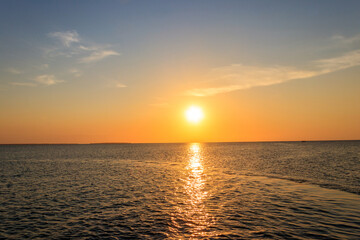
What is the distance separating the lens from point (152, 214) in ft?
75.4

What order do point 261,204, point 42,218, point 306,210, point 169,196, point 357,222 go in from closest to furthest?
point 357,222, point 42,218, point 306,210, point 261,204, point 169,196

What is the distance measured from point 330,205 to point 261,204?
7.14 metres

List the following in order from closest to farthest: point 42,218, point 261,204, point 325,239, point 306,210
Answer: point 325,239 → point 42,218 → point 306,210 → point 261,204

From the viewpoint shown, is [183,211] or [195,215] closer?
[195,215]

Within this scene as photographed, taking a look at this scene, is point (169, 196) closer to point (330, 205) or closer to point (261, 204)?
point (261, 204)

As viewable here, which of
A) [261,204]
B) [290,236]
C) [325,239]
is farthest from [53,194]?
[325,239]

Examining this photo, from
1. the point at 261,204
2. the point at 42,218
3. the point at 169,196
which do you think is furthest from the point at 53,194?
the point at 261,204

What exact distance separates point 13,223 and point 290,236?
75.3ft

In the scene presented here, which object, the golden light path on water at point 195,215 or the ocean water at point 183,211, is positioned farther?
the golden light path on water at point 195,215

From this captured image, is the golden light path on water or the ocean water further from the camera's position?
the golden light path on water

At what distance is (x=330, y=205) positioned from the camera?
2495 centimetres

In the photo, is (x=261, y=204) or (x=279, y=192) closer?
(x=261, y=204)

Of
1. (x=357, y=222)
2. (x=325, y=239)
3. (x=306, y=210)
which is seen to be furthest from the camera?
(x=306, y=210)

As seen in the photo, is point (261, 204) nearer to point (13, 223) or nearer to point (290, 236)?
point (290, 236)
